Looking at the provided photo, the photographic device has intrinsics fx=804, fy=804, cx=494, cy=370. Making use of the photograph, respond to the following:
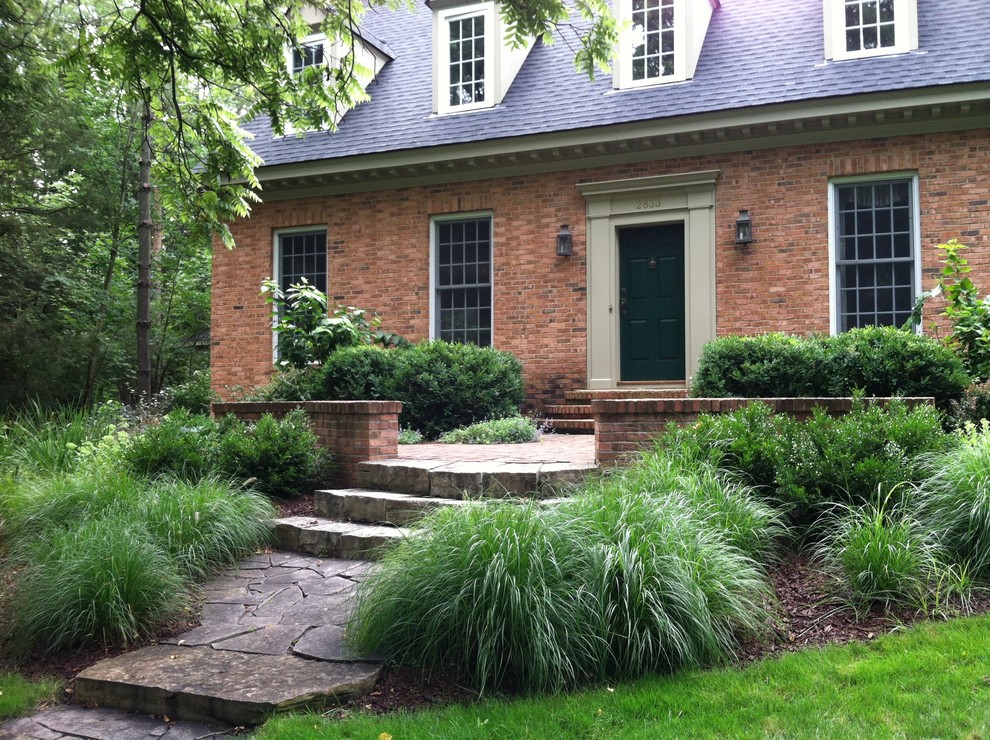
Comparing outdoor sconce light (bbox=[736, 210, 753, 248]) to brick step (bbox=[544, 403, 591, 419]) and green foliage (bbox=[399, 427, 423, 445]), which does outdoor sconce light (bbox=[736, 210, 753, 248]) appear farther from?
green foliage (bbox=[399, 427, 423, 445])

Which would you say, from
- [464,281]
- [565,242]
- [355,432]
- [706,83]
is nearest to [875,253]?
[706,83]

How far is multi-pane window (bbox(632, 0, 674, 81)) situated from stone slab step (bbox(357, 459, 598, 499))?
7.20m

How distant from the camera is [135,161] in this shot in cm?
1762

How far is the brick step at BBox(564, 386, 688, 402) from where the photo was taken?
384 inches

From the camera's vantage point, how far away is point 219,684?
3.50 metres

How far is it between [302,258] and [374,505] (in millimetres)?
7766

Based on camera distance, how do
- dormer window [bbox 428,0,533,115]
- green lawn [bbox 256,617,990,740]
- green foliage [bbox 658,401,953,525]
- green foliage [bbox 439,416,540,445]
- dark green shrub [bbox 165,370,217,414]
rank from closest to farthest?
1. green lawn [bbox 256,617,990,740]
2. green foliage [bbox 658,401,953,525]
3. green foliage [bbox 439,416,540,445]
4. dormer window [bbox 428,0,533,115]
5. dark green shrub [bbox 165,370,217,414]

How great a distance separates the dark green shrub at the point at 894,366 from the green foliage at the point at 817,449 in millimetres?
1550

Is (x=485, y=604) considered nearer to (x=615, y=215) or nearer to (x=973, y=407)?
(x=973, y=407)

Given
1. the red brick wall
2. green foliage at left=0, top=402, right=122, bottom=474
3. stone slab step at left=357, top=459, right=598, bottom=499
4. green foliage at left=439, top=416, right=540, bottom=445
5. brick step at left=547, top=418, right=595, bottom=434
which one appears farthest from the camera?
brick step at left=547, top=418, right=595, bottom=434

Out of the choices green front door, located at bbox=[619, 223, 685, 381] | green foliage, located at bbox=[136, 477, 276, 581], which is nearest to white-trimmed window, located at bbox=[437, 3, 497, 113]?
green front door, located at bbox=[619, 223, 685, 381]

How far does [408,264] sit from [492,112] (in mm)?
2503

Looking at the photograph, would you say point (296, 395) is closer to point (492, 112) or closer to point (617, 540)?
point (492, 112)

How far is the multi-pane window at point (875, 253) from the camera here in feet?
31.4
